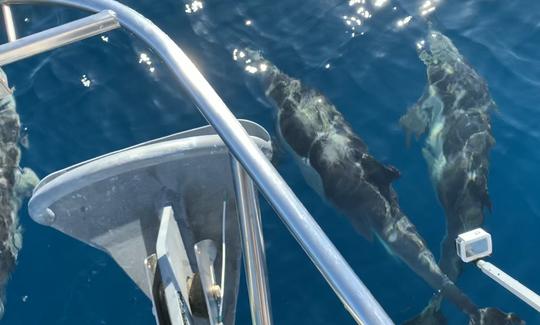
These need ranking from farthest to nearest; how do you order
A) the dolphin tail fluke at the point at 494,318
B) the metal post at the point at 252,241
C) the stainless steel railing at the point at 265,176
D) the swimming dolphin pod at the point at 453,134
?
the swimming dolphin pod at the point at 453,134 → the dolphin tail fluke at the point at 494,318 → the metal post at the point at 252,241 → the stainless steel railing at the point at 265,176

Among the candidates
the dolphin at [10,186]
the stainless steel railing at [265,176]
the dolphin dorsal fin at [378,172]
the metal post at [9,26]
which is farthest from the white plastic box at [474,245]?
the dolphin at [10,186]

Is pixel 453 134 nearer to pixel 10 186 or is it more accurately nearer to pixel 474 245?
pixel 474 245

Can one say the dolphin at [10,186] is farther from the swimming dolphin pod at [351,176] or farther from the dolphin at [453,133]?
the dolphin at [453,133]

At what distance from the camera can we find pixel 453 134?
268 inches

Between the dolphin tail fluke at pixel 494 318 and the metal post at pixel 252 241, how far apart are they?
11.1 ft

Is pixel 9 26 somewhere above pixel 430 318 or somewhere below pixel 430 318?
above

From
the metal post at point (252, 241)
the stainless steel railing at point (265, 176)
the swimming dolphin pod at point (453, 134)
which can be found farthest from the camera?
the swimming dolphin pod at point (453, 134)

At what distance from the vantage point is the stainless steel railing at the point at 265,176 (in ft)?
6.53

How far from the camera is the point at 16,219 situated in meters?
6.19

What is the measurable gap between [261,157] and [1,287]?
4251 millimetres

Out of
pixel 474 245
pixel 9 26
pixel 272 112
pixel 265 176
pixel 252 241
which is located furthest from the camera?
pixel 272 112

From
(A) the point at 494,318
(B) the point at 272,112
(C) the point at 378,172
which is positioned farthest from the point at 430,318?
(B) the point at 272,112

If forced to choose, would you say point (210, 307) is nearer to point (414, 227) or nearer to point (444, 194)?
point (414, 227)

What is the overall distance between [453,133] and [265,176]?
490 centimetres
